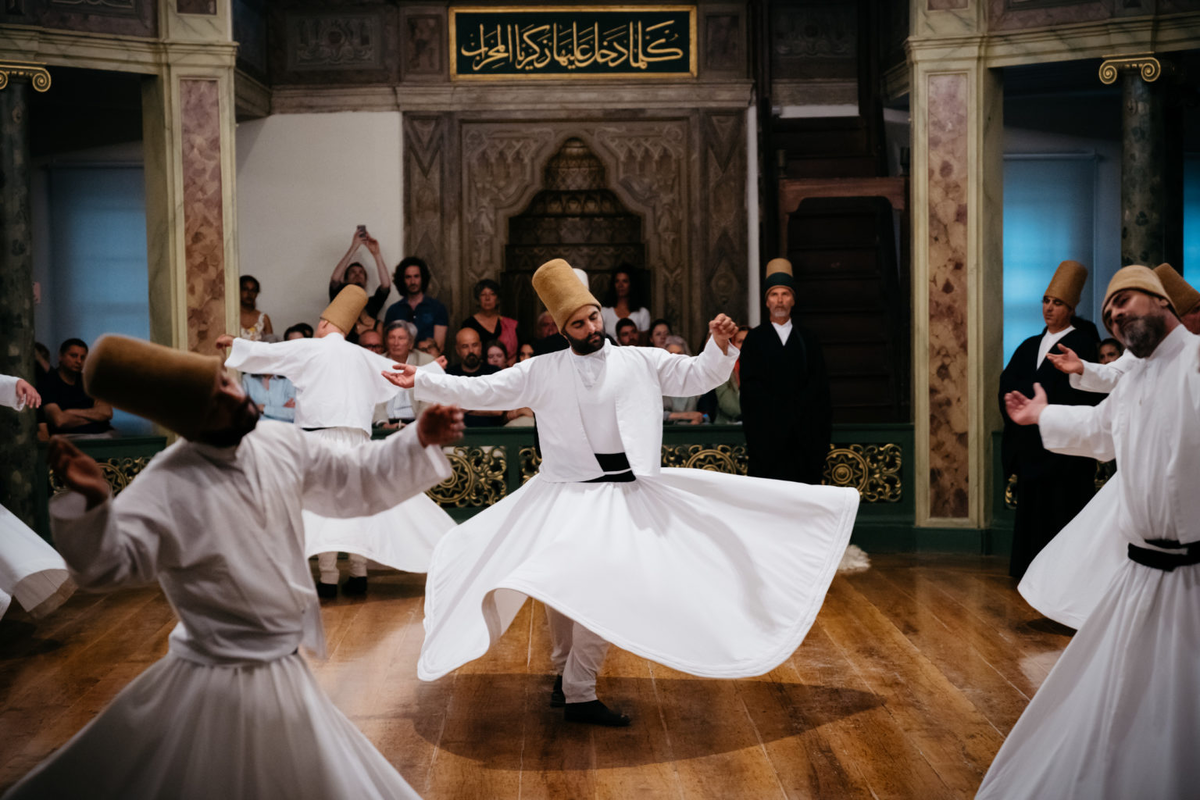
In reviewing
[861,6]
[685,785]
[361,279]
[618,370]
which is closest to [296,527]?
[685,785]

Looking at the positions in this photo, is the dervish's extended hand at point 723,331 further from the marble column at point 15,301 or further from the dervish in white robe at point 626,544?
the marble column at point 15,301

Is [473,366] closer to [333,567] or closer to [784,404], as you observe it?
[333,567]

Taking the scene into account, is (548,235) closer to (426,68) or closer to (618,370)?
(426,68)

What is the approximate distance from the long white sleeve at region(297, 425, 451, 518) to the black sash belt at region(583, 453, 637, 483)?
1.78 m

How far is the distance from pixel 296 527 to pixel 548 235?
8706 mm

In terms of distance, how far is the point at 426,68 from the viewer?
10391 mm

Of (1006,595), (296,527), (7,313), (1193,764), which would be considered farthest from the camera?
(7,313)

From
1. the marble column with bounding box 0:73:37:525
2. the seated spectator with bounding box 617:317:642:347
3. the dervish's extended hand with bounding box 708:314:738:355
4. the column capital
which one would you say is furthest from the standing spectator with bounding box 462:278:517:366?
the dervish's extended hand with bounding box 708:314:738:355

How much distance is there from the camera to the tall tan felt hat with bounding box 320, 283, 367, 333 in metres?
6.55

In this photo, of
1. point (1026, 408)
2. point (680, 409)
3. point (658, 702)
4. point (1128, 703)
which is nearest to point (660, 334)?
point (680, 409)

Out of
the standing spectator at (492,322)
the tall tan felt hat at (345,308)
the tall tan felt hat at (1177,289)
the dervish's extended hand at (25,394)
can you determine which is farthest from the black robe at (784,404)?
the dervish's extended hand at (25,394)

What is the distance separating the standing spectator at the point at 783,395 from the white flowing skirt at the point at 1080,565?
2.22 meters

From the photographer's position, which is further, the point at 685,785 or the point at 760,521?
the point at 760,521

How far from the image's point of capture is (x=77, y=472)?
7.06 ft
